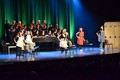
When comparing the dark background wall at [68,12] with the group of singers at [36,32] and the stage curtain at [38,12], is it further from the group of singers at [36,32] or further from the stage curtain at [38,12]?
the group of singers at [36,32]

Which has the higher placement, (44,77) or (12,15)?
(12,15)

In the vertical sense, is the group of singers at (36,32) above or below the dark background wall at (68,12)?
below

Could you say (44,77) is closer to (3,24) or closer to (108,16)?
(3,24)

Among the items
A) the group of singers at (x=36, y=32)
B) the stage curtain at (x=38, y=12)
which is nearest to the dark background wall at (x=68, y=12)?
the stage curtain at (x=38, y=12)

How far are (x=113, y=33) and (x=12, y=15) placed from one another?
6110 mm

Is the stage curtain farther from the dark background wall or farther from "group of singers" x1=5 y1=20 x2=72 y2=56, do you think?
"group of singers" x1=5 y1=20 x2=72 y2=56

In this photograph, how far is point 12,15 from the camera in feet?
53.4

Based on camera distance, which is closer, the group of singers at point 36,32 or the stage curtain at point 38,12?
the group of singers at point 36,32

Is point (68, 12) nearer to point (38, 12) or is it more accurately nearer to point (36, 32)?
point (38, 12)

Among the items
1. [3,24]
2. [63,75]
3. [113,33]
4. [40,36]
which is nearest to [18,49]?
[40,36]

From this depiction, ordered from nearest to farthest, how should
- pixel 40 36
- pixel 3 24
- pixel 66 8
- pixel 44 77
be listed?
pixel 44 77
pixel 40 36
pixel 3 24
pixel 66 8

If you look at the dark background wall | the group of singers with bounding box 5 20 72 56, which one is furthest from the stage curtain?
the group of singers with bounding box 5 20 72 56

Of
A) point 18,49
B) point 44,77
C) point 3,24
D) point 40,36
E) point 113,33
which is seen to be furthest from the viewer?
point 113,33

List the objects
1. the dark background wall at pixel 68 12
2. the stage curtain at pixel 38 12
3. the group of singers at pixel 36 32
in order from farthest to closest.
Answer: the dark background wall at pixel 68 12, the stage curtain at pixel 38 12, the group of singers at pixel 36 32
